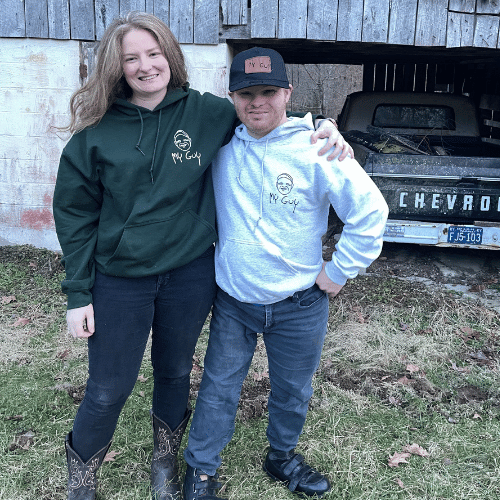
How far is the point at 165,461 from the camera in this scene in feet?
8.93

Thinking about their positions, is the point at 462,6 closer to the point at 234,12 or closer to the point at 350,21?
the point at 350,21

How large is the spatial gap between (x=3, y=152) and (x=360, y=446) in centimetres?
512

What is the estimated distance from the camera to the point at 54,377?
3939 millimetres

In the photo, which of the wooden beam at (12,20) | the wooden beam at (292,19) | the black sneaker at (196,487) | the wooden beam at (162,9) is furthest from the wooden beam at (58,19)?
the black sneaker at (196,487)

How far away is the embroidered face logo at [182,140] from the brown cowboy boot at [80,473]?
1384mm

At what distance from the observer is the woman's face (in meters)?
2.12

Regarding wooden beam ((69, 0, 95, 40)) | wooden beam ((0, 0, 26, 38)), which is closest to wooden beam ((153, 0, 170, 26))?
wooden beam ((69, 0, 95, 40))

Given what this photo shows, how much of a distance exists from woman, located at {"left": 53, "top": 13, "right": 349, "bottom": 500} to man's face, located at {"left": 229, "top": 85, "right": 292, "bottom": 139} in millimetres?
173

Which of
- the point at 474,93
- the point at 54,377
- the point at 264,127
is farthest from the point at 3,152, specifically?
the point at 474,93

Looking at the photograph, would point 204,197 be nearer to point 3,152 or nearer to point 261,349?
point 261,349

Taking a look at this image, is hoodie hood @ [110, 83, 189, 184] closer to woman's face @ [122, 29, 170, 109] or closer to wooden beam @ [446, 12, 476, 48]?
woman's face @ [122, 29, 170, 109]

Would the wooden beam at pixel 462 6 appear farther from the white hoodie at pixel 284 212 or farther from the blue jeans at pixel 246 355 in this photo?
the blue jeans at pixel 246 355

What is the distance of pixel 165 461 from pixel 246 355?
0.70m

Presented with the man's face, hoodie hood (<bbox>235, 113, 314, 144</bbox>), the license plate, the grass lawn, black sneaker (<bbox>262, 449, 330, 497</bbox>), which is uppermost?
the man's face
